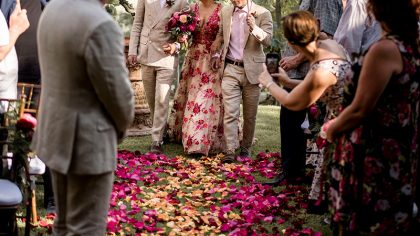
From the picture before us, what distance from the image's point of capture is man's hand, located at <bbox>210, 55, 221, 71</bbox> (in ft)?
25.6

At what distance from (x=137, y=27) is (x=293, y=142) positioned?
2.80 metres

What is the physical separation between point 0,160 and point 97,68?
171cm

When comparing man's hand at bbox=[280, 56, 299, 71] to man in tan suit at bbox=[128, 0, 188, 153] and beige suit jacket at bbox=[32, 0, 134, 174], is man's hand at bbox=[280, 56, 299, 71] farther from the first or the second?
beige suit jacket at bbox=[32, 0, 134, 174]

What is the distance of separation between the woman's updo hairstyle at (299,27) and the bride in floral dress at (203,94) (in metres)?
3.75

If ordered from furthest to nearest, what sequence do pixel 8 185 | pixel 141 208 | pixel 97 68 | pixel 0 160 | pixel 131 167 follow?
1. pixel 131 167
2. pixel 141 208
3. pixel 0 160
4. pixel 8 185
5. pixel 97 68

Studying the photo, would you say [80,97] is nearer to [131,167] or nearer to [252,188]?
[252,188]

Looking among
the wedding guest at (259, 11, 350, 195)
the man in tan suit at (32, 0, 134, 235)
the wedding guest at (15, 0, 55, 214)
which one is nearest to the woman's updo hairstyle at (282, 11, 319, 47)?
the wedding guest at (259, 11, 350, 195)

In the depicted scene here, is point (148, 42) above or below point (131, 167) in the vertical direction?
above

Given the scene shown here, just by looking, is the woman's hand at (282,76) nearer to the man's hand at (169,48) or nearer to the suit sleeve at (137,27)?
the man's hand at (169,48)

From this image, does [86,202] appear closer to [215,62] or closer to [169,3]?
[215,62]

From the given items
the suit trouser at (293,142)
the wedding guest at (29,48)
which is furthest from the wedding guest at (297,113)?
the wedding guest at (29,48)

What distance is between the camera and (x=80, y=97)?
10.1 feet

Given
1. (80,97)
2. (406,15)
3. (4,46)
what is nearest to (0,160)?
(4,46)

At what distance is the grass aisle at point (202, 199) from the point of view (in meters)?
5.06
